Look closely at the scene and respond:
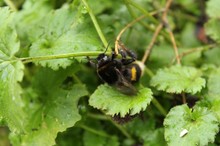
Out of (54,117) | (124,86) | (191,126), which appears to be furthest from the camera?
(54,117)

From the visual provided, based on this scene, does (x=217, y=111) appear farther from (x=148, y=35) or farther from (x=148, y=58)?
(x=148, y=35)

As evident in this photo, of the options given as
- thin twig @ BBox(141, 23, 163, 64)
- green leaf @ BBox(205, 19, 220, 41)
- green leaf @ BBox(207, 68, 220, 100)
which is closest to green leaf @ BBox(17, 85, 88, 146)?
thin twig @ BBox(141, 23, 163, 64)

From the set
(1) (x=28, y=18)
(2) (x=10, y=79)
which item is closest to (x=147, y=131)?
(2) (x=10, y=79)

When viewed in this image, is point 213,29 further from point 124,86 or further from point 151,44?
point 124,86

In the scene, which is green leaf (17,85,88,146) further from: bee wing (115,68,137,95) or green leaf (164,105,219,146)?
green leaf (164,105,219,146)

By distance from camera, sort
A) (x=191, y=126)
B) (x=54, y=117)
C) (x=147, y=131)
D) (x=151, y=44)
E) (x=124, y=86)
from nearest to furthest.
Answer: (x=191, y=126) < (x=124, y=86) < (x=54, y=117) < (x=147, y=131) < (x=151, y=44)

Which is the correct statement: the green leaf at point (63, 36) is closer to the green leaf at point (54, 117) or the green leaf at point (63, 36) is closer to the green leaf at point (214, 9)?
the green leaf at point (54, 117)
